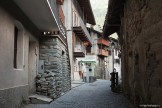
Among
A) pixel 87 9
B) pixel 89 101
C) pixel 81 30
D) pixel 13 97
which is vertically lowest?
pixel 89 101

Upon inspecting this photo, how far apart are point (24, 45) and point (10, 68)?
2.11 m

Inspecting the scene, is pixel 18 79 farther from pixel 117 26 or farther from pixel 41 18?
pixel 117 26

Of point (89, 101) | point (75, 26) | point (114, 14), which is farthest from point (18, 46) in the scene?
point (75, 26)

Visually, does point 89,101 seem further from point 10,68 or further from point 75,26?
point 75,26

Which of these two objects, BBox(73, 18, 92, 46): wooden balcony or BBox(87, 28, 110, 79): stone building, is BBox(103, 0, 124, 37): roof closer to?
BBox(73, 18, 92, 46): wooden balcony

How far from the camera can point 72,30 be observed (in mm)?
30125

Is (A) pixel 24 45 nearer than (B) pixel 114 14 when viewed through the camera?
Yes

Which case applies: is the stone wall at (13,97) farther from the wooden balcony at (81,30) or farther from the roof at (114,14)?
the wooden balcony at (81,30)

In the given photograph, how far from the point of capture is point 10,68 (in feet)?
27.5

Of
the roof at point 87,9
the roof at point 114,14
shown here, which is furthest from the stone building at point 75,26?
the roof at point 114,14

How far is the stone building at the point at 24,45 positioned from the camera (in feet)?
25.8

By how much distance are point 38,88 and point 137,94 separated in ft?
15.9

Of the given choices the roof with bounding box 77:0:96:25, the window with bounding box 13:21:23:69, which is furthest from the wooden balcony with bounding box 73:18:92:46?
the window with bounding box 13:21:23:69

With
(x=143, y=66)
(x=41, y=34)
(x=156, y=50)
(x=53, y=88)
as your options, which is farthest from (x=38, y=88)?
(x=156, y=50)
